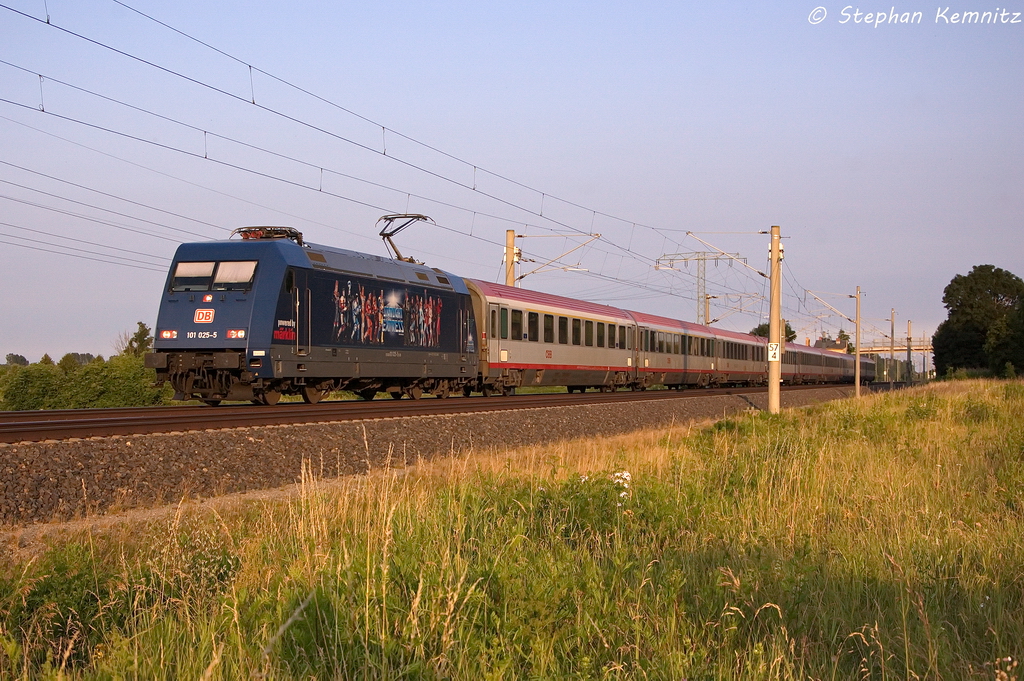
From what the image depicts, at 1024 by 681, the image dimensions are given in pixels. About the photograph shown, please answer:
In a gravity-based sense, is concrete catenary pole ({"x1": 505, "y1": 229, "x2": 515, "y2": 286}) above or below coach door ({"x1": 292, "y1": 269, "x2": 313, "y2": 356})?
above

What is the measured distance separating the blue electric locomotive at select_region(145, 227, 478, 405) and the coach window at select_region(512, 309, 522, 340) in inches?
245

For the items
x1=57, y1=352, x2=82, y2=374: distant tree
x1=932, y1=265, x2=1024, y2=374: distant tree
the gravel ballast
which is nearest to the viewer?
the gravel ballast

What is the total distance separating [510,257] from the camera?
1308 inches

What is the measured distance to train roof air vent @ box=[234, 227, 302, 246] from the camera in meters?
19.8

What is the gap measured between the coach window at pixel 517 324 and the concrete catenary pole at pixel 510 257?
401cm

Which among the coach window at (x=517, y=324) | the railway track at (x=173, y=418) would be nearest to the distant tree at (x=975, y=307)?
the coach window at (x=517, y=324)

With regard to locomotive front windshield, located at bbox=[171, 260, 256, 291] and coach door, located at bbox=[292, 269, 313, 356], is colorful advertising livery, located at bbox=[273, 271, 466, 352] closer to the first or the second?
coach door, located at bbox=[292, 269, 313, 356]

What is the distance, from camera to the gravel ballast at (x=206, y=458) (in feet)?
29.2

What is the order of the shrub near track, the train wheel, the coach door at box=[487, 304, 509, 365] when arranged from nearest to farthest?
1. the shrub near track
2. the train wheel
3. the coach door at box=[487, 304, 509, 365]

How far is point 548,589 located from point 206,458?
7183 mm

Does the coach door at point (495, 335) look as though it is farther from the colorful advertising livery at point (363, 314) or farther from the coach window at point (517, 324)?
the colorful advertising livery at point (363, 314)

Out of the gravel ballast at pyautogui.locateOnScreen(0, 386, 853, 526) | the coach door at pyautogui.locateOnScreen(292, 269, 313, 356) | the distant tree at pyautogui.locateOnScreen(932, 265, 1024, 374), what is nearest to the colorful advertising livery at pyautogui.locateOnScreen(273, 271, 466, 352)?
the coach door at pyautogui.locateOnScreen(292, 269, 313, 356)

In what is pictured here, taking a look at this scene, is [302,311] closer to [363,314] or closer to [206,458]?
[363,314]

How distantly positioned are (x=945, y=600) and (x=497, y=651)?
3.07m
